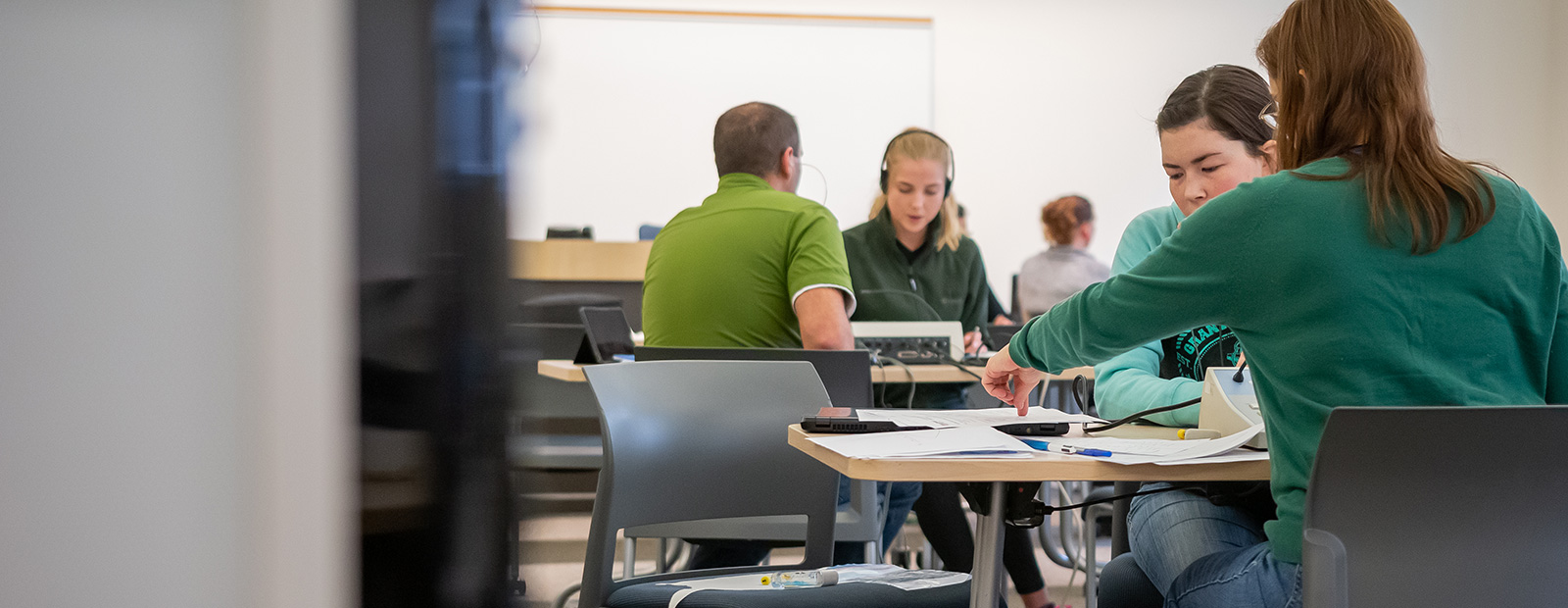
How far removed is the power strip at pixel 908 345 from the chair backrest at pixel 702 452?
820 mm

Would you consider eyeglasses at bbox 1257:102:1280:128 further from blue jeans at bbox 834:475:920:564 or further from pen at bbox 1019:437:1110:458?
blue jeans at bbox 834:475:920:564

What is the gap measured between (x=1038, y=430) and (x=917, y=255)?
169 centimetres

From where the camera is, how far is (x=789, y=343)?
86.5 inches

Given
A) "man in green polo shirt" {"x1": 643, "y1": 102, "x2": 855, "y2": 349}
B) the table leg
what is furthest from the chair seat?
"man in green polo shirt" {"x1": 643, "y1": 102, "x2": 855, "y2": 349}

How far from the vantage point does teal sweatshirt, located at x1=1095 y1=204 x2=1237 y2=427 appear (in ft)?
4.70

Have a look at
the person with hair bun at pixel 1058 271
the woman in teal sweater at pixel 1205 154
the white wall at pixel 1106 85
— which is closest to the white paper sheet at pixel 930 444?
the woman in teal sweater at pixel 1205 154

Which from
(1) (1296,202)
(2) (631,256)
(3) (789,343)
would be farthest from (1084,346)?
(2) (631,256)

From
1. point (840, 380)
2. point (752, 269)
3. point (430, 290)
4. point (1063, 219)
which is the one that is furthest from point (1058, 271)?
point (430, 290)

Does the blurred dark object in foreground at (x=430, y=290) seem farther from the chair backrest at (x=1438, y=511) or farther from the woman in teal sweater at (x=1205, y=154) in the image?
the woman in teal sweater at (x=1205, y=154)

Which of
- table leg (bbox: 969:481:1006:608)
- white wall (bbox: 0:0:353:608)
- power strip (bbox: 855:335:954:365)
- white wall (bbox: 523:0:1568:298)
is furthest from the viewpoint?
white wall (bbox: 523:0:1568:298)

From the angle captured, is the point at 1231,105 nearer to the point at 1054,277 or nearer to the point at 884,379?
the point at 884,379

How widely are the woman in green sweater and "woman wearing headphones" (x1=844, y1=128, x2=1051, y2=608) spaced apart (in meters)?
1.60

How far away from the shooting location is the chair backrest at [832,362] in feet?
6.21

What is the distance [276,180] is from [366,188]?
1.0 inches
